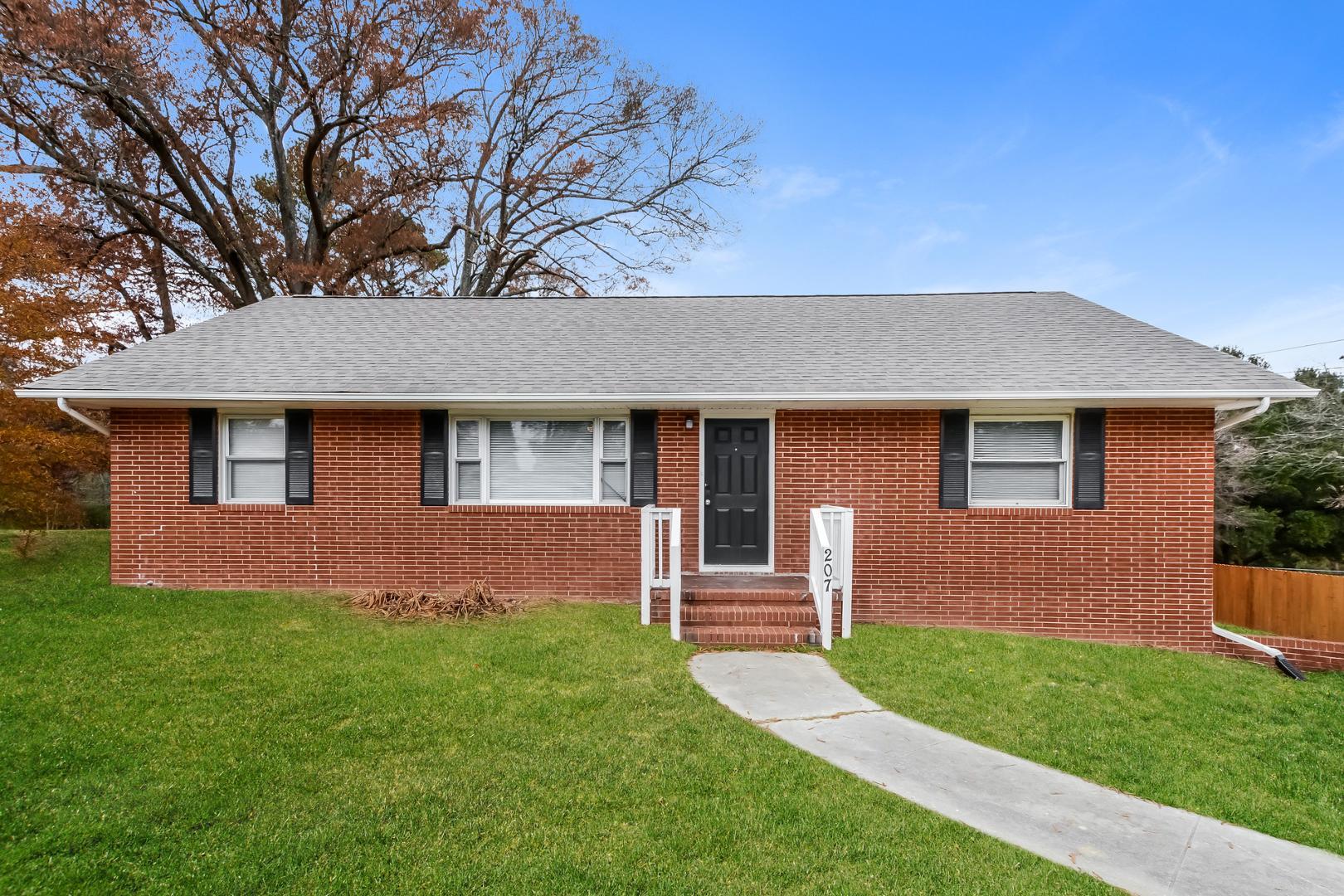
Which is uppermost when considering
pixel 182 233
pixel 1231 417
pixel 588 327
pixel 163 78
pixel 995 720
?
pixel 163 78

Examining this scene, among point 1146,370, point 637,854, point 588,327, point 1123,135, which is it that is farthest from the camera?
point 1123,135

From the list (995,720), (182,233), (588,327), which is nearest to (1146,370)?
(995,720)

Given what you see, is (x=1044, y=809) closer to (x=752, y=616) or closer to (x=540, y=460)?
(x=752, y=616)

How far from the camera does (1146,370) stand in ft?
24.6

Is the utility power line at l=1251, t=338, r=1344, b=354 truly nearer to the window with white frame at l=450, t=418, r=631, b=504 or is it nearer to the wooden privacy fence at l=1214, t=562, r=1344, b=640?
the wooden privacy fence at l=1214, t=562, r=1344, b=640

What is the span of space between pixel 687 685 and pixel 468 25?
19447mm

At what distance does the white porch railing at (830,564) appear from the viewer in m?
6.39

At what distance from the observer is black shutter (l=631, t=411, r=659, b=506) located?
7.99 m

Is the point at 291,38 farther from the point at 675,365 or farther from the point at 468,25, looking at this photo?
the point at 675,365

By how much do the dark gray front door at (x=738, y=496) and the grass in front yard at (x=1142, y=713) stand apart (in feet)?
5.72

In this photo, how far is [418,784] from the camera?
11.4 feet

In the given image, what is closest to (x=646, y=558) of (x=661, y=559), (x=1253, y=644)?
(x=661, y=559)

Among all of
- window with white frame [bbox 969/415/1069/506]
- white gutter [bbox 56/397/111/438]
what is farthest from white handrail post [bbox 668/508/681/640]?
white gutter [bbox 56/397/111/438]

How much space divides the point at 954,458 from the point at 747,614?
10.9 ft
